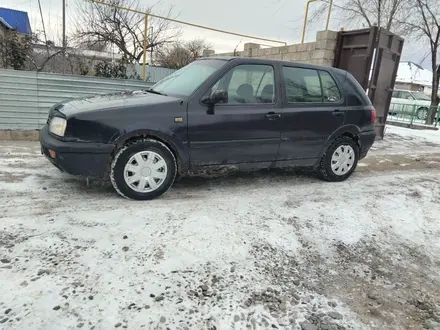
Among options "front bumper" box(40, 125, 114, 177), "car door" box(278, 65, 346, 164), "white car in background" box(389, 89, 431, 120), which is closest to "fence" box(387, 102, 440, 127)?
"white car in background" box(389, 89, 431, 120)

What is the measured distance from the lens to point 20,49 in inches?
307

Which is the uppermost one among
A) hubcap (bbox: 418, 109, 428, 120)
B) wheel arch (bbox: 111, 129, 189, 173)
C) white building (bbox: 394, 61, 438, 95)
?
white building (bbox: 394, 61, 438, 95)

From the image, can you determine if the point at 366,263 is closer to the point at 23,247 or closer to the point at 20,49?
the point at 23,247

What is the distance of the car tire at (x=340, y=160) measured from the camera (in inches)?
201

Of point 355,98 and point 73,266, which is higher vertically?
point 355,98

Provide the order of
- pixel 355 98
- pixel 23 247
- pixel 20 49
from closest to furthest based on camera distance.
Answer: pixel 23 247 → pixel 355 98 → pixel 20 49

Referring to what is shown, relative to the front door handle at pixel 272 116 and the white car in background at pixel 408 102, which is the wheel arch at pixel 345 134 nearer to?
the front door handle at pixel 272 116

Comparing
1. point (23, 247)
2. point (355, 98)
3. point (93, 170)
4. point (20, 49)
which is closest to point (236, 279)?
point (23, 247)

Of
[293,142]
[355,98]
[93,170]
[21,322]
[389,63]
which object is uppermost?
[389,63]

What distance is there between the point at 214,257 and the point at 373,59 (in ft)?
24.0

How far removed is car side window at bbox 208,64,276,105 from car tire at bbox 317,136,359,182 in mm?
1314

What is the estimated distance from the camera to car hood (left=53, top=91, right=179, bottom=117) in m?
3.71

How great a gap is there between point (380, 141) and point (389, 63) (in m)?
2.04

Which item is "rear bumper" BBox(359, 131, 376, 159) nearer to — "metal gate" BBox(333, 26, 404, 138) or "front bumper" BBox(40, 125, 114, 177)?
"metal gate" BBox(333, 26, 404, 138)
